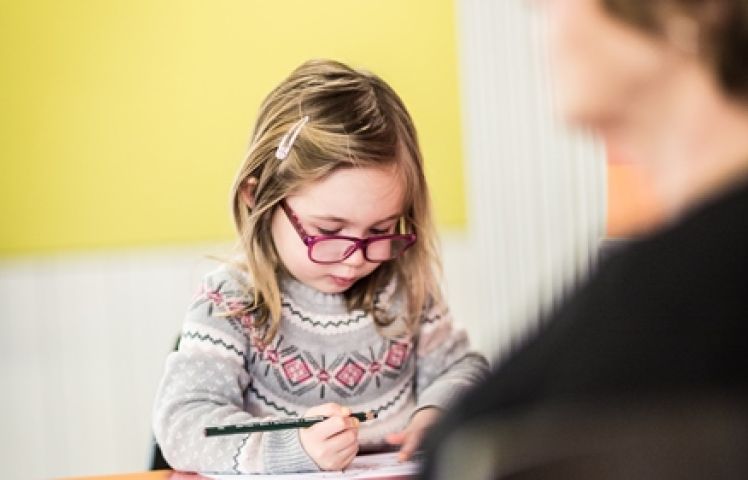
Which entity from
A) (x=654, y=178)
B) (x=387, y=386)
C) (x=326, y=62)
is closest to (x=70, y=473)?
(x=387, y=386)

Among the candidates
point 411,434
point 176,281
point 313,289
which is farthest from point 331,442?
point 176,281

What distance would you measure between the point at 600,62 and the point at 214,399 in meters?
0.84

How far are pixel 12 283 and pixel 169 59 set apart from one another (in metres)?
0.54

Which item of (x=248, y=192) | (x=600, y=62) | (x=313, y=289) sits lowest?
(x=313, y=289)

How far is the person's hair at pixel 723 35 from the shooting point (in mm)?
541

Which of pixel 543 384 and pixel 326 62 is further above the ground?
pixel 326 62

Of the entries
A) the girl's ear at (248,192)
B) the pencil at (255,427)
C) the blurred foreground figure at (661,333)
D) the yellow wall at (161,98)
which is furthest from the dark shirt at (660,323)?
the yellow wall at (161,98)

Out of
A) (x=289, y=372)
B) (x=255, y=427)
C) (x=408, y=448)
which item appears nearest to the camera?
(x=255, y=427)

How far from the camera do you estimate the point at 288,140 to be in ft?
4.44

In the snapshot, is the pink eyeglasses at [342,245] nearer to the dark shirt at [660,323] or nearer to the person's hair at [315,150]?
the person's hair at [315,150]

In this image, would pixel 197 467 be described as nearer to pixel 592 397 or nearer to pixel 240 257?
pixel 240 257

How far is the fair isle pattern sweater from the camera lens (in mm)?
1266

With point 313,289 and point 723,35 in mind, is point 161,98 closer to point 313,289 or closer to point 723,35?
point 313,289

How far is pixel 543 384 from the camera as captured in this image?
1.73 feet
